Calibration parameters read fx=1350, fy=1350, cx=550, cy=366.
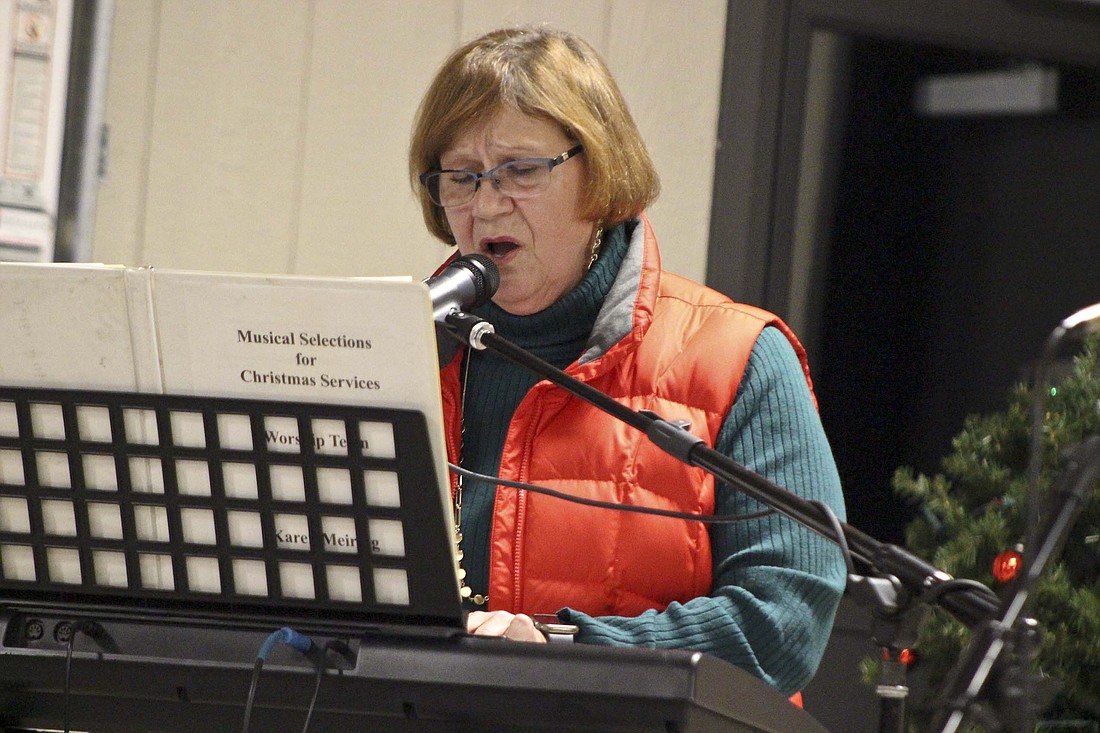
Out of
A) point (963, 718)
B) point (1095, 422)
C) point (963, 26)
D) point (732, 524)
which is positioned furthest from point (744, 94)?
point (963, 718)

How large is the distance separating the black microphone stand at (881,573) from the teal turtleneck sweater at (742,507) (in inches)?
12.2

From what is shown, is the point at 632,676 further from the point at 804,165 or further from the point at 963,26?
the point at 963,26

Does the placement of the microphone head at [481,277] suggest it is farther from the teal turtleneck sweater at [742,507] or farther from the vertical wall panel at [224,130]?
the vertical wall panel at [224,130]

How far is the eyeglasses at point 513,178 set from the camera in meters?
1.76

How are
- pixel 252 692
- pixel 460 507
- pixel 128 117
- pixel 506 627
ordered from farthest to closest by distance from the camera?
pixel 128 117
pixel 460 507
pixel 506 627
pixel 252 692

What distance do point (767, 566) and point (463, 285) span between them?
1.63 feet

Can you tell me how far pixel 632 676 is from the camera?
1.01m

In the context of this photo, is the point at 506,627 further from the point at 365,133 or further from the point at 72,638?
the point at 365,133

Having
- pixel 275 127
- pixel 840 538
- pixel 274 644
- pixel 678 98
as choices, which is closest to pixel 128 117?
pixel 275 127

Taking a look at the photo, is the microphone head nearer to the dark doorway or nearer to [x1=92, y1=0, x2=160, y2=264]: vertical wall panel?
[x1=92, y1=0, x2=160, y2=264]: vertical wall panel

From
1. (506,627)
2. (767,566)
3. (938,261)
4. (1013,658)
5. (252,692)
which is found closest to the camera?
(1013,658)

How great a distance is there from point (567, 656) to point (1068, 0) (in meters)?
2.58

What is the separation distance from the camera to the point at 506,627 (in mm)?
1298

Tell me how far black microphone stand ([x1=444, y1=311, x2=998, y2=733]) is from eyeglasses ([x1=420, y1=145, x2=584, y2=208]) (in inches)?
22.8
